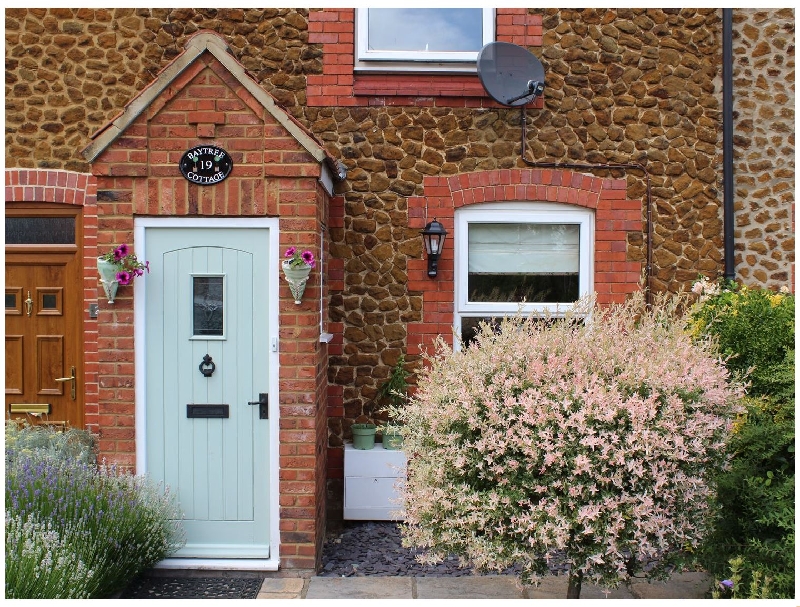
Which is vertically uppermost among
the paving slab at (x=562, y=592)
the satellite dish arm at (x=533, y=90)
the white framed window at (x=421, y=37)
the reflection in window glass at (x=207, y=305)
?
the white framed window at (x=421, y=37)

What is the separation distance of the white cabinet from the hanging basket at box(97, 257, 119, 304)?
2.33 meters

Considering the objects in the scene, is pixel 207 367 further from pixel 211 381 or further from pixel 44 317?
pixel 44 317

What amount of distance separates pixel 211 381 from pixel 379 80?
10.0 ft

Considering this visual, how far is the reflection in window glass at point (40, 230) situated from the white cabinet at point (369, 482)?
3.20 meters

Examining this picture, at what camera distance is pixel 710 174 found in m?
6.23

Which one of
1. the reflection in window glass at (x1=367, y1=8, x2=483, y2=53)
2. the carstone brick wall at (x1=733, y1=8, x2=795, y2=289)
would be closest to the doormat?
the reflection in window glass at (x1=367, y1=8, x2=483, y2=53)

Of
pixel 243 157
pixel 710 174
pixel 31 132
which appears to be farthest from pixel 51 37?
pixel 710 174

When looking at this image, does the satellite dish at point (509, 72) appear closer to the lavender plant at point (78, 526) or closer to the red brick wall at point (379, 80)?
the red brick wall at point (379, 80)

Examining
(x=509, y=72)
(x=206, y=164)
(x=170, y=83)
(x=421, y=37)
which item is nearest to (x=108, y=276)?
(x=206, y=164)

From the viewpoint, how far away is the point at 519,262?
20.5ft

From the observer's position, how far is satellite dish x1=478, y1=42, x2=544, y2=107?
5.88 metres

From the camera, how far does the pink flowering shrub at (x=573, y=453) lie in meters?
3.66

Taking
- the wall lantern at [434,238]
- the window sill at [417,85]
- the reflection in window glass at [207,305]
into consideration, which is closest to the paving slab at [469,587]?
the reflection in window glass at [207,305]

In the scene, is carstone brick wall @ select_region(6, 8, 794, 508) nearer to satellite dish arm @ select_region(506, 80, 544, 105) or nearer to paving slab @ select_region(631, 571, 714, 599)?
satellite dish arm @ select_region(506, 80, 544, 105)
